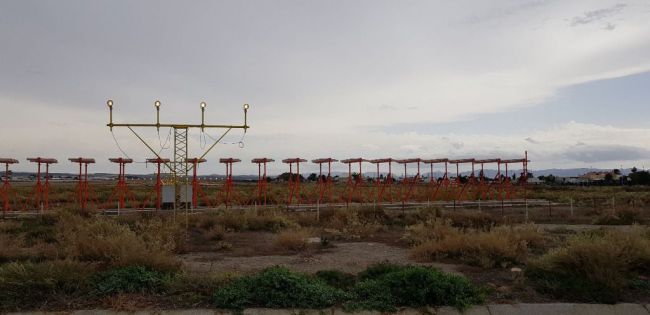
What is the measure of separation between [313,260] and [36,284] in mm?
5657

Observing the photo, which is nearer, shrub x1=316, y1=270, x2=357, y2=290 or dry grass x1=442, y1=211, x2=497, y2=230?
shrub x1=316, y1=270, x2=357, y2=290

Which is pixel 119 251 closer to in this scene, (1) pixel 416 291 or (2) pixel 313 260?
(2) pixel 313 260

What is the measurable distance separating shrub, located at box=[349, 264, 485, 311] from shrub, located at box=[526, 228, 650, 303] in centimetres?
155

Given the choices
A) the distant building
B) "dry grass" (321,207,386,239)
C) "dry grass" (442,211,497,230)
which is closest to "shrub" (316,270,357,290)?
"dry grass" (321,207,386,239)

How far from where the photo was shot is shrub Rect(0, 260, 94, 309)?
7.39 metres

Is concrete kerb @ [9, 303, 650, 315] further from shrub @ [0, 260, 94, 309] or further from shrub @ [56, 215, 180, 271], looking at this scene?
shrub @ [56, 215, 180, 271]

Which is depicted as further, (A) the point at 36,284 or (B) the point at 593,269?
(B) the point at 593,269

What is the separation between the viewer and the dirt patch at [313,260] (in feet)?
34.6

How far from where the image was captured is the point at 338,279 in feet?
29.0

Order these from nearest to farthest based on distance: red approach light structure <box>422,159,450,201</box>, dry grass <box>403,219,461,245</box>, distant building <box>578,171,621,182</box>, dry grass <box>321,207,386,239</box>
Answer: dry grass <box>403,219,461,245</box> → dry grass <box>321,207,386,239</box> → red approach light structure <box>422,159,450,201</box> → distant building <box>578,171,621,182</box>

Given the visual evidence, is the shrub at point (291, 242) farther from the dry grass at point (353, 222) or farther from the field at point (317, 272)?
the dry grass at point (353, 222)

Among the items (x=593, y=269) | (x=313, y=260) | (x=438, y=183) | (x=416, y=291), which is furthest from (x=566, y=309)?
(x=438, y=183)

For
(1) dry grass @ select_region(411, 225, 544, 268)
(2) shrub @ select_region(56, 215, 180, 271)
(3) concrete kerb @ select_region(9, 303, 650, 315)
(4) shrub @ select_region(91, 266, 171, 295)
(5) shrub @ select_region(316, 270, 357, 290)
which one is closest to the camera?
(3) concrete kerb @ select_region(9, 303, 650, 315)

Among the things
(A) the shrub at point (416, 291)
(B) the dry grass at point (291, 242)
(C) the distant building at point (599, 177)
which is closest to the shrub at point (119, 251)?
(A) the shrub at point (416, 291)
